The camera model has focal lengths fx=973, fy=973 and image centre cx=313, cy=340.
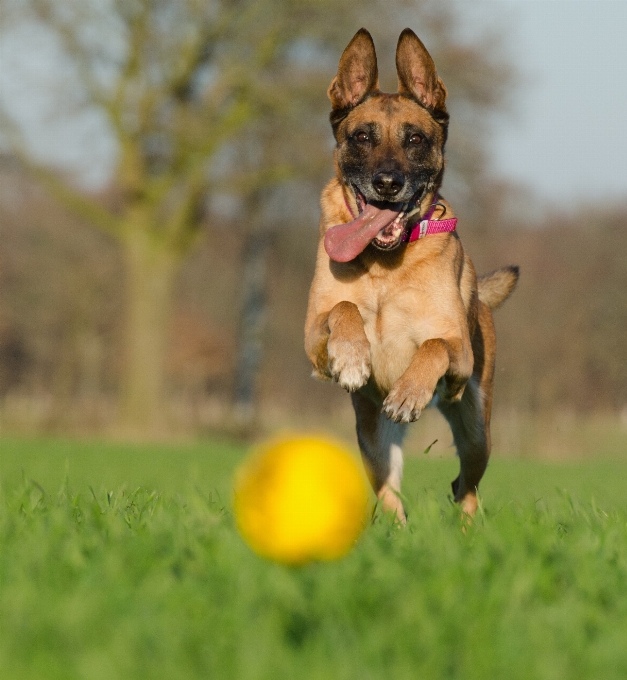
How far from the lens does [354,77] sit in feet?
19.5

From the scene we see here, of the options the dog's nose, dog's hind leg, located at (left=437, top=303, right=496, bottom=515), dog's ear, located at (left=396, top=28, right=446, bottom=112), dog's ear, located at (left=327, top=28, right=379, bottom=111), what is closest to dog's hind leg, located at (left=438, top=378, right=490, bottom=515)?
dog's hind leg, located at (left=437, top=303, right=496, bottom=515)

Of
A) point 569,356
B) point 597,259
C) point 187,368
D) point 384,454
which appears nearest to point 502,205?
point 569,356

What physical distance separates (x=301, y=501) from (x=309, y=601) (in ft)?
1.54

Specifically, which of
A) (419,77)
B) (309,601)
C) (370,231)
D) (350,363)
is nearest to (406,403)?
(350,363)

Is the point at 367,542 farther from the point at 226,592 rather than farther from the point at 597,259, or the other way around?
the point at 597,259

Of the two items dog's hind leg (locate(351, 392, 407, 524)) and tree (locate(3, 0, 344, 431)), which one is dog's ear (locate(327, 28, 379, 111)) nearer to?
dog's hind leg (locate(351, 392, 407, 524))

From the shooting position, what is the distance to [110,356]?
38.4 meters

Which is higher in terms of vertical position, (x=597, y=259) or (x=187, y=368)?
(x=597, y=259)

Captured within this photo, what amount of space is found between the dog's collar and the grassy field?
1896 millimetres

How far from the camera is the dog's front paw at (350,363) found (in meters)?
4.94

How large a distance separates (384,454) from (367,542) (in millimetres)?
2531

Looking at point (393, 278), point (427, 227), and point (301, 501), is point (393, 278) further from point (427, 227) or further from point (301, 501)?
point (301, 501)

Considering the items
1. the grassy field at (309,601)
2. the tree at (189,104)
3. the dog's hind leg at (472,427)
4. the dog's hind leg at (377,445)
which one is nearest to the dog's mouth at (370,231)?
the dog's hind leg at (377,445)

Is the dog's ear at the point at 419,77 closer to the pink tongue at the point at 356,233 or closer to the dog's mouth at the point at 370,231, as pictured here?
the dog's mouth at the point at 370,231
